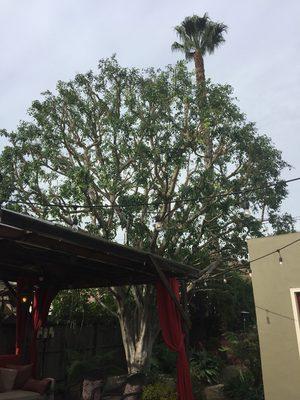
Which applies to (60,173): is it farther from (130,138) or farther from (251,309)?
(251,309)

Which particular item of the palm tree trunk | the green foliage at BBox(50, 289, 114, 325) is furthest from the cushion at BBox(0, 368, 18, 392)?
the palm tree trunk

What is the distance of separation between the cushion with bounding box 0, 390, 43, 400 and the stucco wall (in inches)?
182

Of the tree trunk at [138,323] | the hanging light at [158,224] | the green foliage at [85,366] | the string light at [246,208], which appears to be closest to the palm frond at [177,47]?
the string light at [246,208]

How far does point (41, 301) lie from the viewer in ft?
35.2

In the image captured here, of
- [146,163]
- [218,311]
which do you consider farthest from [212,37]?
[218,311]

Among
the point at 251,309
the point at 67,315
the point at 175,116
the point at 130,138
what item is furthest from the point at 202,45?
the point at 67,315

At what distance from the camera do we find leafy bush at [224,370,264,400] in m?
9.90

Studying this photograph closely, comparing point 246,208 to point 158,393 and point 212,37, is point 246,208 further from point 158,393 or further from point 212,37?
point 212,37

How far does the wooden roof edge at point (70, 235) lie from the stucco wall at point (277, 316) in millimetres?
1565

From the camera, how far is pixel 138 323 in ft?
43.2

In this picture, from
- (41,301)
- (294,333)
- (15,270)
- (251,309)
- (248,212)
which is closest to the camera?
(294,333)

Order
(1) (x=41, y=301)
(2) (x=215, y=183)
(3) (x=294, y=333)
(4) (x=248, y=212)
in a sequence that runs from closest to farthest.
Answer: (3) (x=294, y=333) → (1) (x=41, y=301) → (2) (x=215, y=183) → (4) (x=248, y=212)

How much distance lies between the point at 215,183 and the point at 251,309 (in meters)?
6.97

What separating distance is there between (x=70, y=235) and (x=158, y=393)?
451 centimetres
